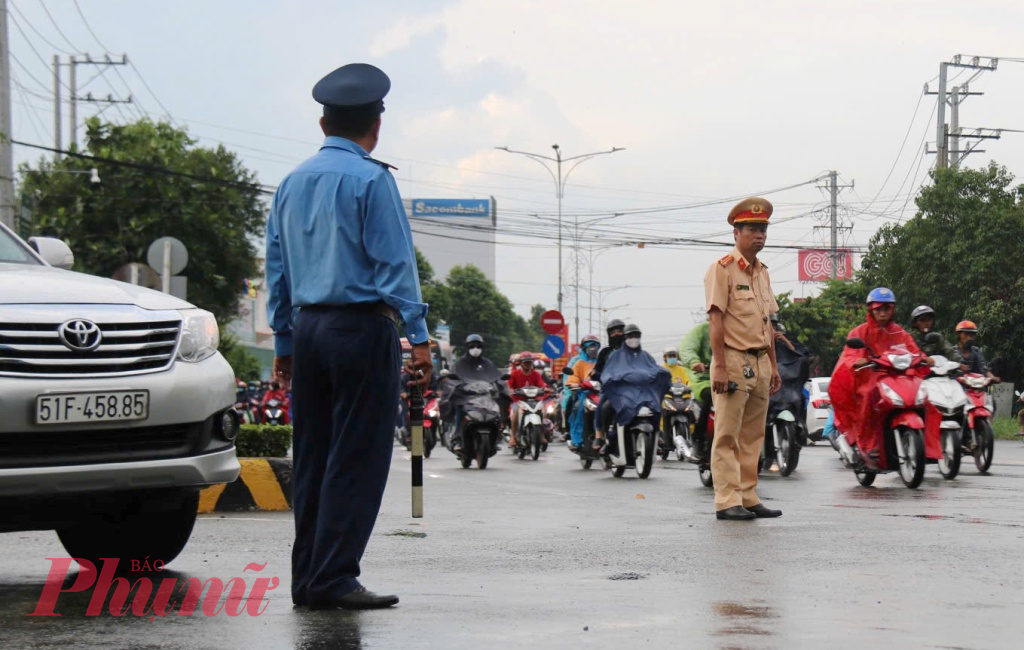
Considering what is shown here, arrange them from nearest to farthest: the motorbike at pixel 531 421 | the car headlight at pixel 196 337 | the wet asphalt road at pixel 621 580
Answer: the wet asphalt road at pixel 621 580 < the car headlight at pixel 196 337 < the motorbike at pixel 531 421

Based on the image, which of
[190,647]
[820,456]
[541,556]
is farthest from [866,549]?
[820,456]

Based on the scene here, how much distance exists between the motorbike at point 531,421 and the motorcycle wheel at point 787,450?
6.61m

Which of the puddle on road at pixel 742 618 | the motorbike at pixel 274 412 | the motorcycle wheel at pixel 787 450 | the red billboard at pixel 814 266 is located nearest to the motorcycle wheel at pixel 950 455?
the motorcycle wheel at pixel 787 450

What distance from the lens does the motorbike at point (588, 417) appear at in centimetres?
1847

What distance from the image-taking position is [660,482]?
14.9 m

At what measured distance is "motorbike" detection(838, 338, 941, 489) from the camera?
41.8ft

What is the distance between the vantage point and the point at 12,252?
22.4ft

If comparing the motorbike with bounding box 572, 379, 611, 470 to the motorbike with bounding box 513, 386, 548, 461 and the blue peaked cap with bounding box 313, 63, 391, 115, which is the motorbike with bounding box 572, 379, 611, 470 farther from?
the blue peaked cap with bounding box 313, 63, 391, 115

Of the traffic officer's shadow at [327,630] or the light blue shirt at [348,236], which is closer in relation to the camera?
the traffic officer's shadow at [327,630]

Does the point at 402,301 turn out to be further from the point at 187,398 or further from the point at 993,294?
the point at 993,294

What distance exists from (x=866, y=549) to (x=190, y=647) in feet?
12.3

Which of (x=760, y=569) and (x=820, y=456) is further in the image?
(x=820, y=456)

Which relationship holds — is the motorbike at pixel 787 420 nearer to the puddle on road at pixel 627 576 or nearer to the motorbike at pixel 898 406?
the motorbike at pixel 898 406

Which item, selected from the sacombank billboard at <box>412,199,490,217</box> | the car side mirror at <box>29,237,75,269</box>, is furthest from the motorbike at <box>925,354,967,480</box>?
the sacombank billboard at <box>412,199,490,217</box>
